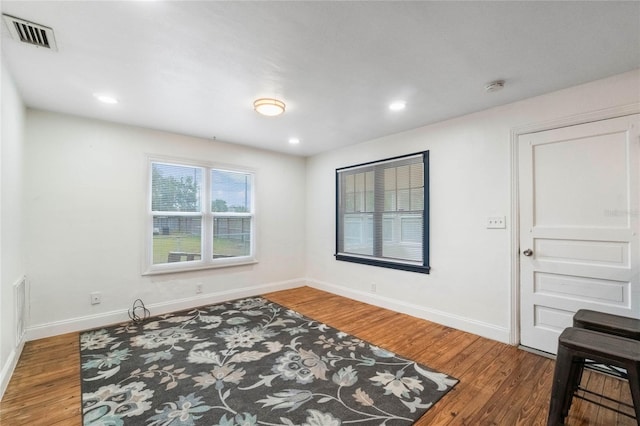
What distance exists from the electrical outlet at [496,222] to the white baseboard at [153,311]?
342cm

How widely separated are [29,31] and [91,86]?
79 cm

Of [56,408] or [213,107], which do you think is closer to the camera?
[56,408]

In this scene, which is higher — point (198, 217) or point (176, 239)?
point (198, 217)

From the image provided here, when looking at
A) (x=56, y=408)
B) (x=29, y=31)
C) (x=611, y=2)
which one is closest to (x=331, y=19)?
(x=611, y=2)

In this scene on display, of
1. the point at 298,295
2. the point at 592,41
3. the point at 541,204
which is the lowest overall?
the point at 298,295

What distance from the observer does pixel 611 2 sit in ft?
5.31

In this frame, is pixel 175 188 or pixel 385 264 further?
pixel 385 264

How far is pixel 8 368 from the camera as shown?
7.50 feet

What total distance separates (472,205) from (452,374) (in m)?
1.84

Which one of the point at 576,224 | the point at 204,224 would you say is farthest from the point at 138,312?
the point at 576,224

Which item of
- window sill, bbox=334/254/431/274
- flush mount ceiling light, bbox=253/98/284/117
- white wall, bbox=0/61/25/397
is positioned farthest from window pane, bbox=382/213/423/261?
white wall, bbox=0/61/25/397

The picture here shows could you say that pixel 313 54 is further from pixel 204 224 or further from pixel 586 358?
pixel 204 224

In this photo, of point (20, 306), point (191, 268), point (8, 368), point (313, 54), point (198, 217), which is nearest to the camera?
point (313, 54)

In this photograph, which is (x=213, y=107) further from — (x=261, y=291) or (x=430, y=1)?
(x=261, y=291)
